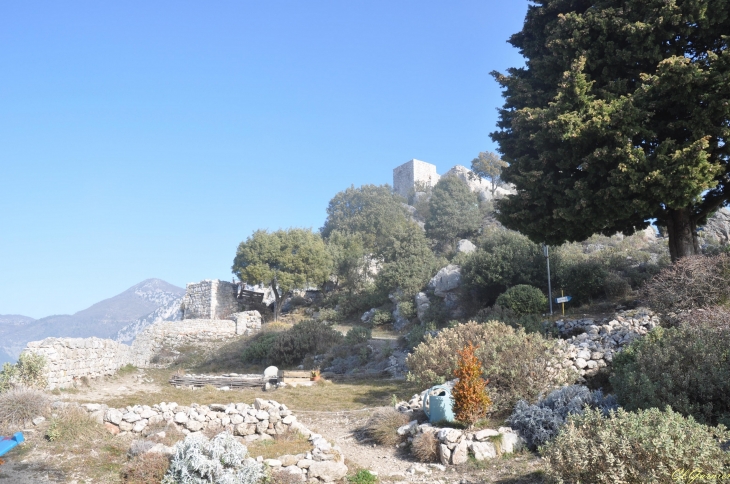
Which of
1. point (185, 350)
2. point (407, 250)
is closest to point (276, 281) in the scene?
point (407, 250)

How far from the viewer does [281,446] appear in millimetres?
7633

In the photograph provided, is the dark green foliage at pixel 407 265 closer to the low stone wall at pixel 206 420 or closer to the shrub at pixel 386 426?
the shrub at pixel 386 426

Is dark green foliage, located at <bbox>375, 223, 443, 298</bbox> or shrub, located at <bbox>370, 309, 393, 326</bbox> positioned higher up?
dark green foliage, located at <bbox>375, 223, 443, 298</bbox>

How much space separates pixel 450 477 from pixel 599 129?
30.7 ft

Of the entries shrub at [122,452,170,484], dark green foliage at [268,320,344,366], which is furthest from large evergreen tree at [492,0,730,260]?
shrub at [122,452,170,484]

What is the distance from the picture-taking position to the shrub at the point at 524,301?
17.2 metres

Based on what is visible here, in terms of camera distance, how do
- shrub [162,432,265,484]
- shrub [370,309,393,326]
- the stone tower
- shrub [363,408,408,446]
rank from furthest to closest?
the stone tower → shrub [370,309,393,326] → shrub [363,408,408,446] → shrub [162,432,265,484]

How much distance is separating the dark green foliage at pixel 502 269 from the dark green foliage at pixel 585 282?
9.02 feet

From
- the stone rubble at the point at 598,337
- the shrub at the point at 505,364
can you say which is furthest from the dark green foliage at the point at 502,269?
the shrub at the point at 505,364

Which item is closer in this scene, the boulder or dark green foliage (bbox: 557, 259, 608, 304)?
dark green foliage (bbox: 557, 259, 608, 304)

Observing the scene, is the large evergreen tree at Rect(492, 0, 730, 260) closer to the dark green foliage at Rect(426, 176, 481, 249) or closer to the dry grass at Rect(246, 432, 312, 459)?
the dry grass at Rect(246, 432, 312, 459)

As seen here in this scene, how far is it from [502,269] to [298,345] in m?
9.63

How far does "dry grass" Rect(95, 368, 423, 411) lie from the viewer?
38.3ft

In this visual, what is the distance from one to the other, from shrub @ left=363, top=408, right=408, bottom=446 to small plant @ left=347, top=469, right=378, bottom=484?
1.85 metres
